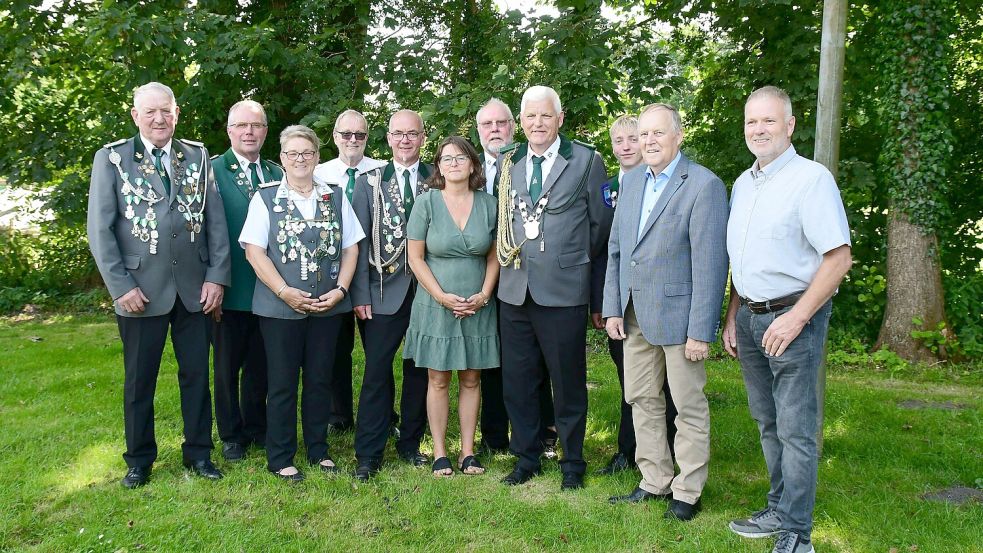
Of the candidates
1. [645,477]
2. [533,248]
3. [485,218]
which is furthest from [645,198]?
[645,477]

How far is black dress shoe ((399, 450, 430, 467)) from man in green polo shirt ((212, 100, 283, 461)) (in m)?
0.93

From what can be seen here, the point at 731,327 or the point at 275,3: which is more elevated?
the point at 275,3

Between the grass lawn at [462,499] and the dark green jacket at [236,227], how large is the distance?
96 centimetres

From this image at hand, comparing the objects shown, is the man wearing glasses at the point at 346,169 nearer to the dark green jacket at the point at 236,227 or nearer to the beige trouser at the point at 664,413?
the dark green jacket at the point at 236,227

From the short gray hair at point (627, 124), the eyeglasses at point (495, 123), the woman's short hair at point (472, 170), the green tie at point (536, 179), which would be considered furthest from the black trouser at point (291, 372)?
the short gray hair at point (627, 124)

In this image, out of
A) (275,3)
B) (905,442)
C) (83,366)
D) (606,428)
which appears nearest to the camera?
(905,442)

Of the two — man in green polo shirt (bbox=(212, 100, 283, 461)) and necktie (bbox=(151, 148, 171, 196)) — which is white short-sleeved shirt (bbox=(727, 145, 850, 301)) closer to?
man in green polo shirt (bbox=(212, 100, 283, 461))

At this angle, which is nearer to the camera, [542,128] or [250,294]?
[542,128]

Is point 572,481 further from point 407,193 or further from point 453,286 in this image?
point 407,193

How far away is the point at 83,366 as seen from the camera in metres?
7.46

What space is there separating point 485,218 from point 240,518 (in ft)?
6.47

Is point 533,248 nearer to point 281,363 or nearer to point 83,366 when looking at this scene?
point 281,363

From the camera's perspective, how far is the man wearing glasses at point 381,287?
4414 millimetres

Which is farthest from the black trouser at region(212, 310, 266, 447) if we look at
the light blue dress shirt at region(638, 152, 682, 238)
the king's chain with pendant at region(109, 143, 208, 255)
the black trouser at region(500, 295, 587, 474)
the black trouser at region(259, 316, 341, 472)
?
the light blue dress shirt at region(638, 152, 682, 238)
